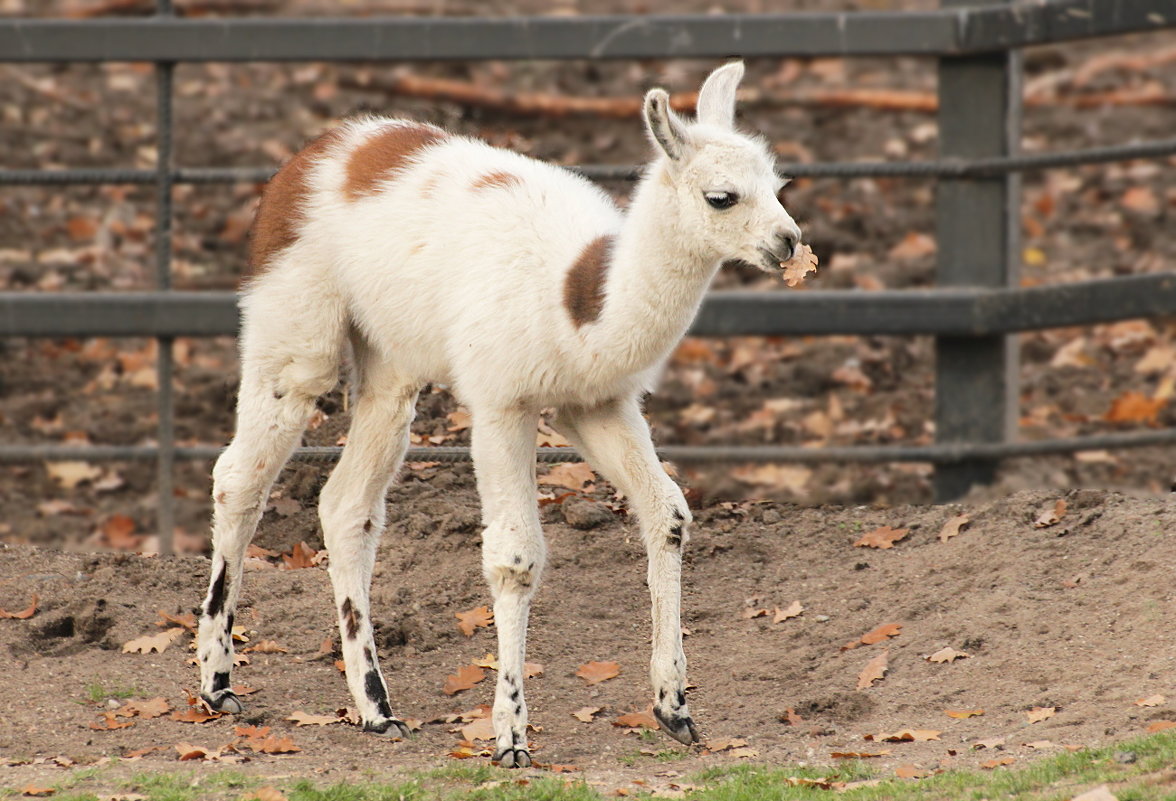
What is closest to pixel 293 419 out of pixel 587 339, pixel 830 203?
pixel 587 339

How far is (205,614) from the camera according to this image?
215 inches

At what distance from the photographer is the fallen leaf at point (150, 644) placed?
585 cm

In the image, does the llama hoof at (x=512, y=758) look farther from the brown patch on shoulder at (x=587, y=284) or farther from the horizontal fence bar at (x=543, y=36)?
the horizontal fence bar at (x=543, y=36)

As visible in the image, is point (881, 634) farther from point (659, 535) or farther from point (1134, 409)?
point (1134, 409)

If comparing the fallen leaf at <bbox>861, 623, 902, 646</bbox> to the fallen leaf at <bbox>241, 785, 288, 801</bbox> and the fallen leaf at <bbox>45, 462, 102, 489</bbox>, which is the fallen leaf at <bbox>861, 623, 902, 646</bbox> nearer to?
the fallen leaf at <bbox>241, 785, 288, 801</bbox>

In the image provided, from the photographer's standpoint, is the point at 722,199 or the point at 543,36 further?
the point at 543,36

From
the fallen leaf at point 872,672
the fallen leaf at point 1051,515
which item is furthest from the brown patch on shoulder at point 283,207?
the fallen leaf at point 1051,515

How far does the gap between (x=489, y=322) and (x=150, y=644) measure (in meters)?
1.94

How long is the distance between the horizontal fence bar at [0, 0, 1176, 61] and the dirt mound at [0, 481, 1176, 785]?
1.92 m

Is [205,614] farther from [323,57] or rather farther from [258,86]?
[258,86]

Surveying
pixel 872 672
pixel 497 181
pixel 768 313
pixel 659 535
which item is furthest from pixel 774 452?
pixel 497 181

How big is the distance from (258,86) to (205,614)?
8.53 metres

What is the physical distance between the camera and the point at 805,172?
683 cm

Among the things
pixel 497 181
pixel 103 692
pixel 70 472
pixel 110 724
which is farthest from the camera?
pixel 70 472
